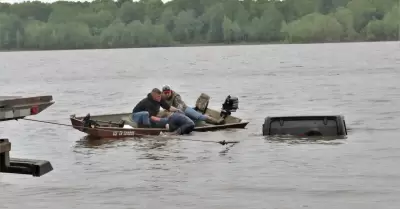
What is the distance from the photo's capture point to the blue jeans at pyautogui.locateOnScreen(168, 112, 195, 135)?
29.2 m

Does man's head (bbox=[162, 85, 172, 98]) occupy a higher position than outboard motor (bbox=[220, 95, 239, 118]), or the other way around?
man's head (bbox=[162, 85, 172, 98])

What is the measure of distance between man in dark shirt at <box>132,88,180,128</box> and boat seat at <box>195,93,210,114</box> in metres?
1.46

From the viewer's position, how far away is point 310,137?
95.6 feet

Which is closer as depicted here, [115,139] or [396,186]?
[396,186]

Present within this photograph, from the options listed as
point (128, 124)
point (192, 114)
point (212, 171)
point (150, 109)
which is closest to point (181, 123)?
point (192, 114)

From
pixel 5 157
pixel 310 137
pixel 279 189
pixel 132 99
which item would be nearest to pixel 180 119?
pixel 310 137

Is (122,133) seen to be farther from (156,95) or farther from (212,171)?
(212,171)

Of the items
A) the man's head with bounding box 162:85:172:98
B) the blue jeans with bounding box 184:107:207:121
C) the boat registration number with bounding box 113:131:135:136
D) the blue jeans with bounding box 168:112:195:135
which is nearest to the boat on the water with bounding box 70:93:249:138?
the boat registration number with bounding box 113:131:135:136

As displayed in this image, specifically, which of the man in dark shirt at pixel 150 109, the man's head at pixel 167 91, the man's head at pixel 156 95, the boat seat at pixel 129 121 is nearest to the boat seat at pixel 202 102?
the man's head at pixel 167 91

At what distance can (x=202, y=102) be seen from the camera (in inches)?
1206

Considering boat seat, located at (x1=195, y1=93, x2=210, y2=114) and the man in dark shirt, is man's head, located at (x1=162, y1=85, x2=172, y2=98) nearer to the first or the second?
the man in dark shirt

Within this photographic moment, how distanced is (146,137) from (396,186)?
10.8 meters

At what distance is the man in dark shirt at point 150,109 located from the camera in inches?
1145

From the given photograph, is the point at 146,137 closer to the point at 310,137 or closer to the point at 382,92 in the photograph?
the point at 310,137
